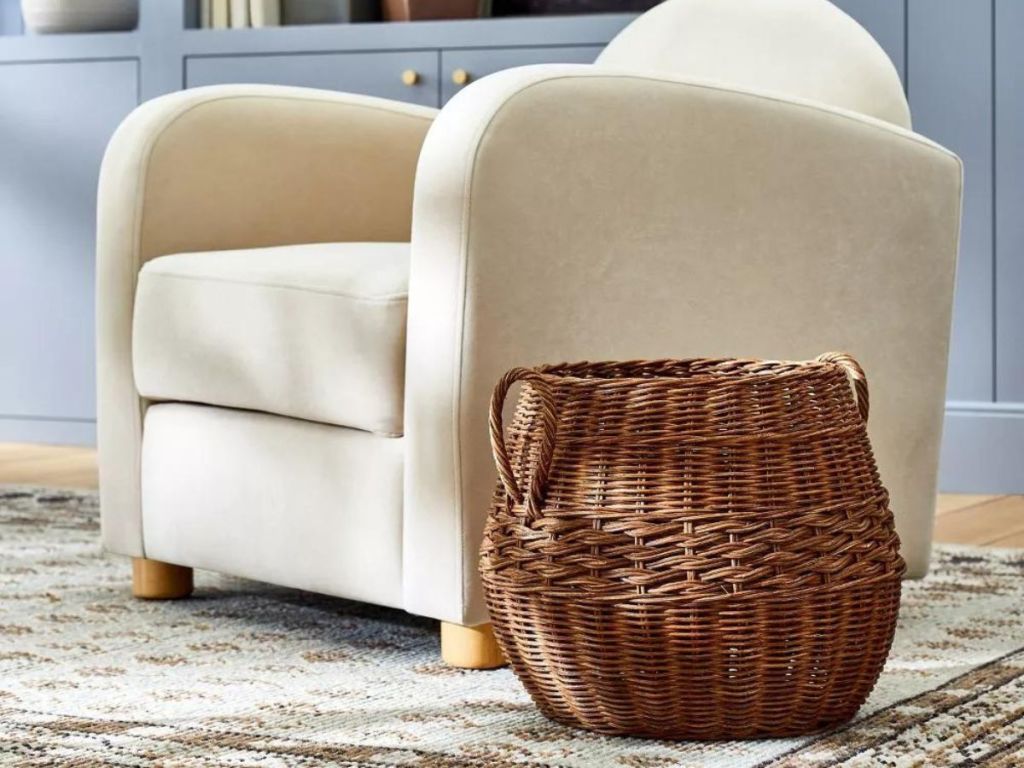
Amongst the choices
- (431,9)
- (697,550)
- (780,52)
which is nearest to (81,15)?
(431,9)

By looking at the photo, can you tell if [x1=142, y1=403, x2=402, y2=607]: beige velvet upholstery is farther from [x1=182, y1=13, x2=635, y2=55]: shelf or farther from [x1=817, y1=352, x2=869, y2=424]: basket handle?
[x1=182, y1=13, x2=635, y2=55]: shelf

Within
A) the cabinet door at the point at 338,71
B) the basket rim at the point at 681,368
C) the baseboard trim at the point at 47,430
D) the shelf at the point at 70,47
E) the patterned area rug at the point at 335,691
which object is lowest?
the baseboard trim at the point at 47,430

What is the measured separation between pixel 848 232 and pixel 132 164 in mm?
776

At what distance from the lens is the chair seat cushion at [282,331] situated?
1426 millimetres

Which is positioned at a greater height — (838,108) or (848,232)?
(838,108)

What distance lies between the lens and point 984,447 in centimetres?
268

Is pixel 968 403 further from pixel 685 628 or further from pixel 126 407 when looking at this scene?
pixel 685 628

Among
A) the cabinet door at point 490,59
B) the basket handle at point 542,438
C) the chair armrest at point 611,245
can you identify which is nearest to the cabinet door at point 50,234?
the cabinet door at point 490,59

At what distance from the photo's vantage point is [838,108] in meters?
1.64

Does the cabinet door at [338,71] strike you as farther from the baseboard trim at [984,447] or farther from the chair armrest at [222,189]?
the baseboard trim at [984,447]

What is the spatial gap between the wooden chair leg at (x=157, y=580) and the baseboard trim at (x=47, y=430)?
4.83ft

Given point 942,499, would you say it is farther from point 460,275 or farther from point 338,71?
point 460,275

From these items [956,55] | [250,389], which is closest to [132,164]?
[250,389]

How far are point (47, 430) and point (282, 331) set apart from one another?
6.05ft
